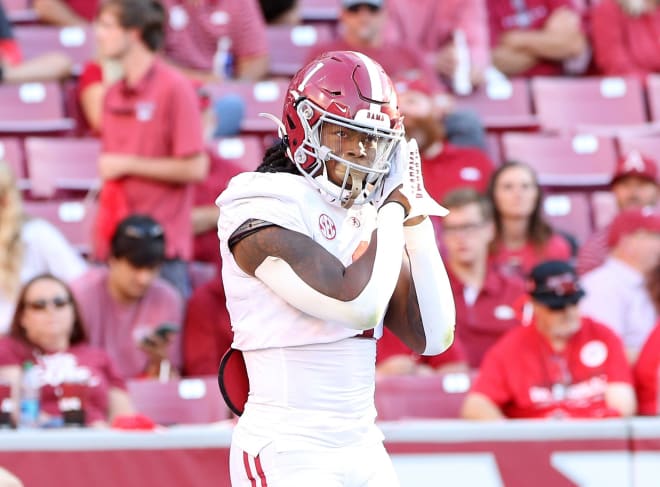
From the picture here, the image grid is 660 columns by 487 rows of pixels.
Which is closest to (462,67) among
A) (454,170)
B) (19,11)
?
(454,170)

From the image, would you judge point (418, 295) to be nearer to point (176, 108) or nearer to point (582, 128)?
point (176, 108)

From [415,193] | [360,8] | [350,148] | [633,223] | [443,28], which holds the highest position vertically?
[360,8]

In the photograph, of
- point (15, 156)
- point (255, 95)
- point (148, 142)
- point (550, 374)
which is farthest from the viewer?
point (255, 95)

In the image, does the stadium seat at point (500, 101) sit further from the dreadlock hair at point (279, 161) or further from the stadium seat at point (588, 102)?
the dreadlock hair at point (279, 161)

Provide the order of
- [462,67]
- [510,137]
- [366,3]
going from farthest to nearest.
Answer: [462,67] < [510,137] < [366,3]

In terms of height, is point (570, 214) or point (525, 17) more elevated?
point (525, 17)

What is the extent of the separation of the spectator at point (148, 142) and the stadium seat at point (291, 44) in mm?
1774

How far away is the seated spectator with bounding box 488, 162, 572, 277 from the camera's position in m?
6.93

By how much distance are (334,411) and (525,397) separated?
253cm

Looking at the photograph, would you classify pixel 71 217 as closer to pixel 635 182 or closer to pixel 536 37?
pixel 635 182

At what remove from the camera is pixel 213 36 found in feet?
27.5

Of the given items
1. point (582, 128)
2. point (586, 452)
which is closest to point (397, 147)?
point (586, 452)

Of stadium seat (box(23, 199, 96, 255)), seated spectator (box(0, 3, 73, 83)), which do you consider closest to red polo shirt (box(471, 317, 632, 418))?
stadium seat (box(23, 199, 96, 255))

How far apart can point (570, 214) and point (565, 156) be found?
1.59 feet
